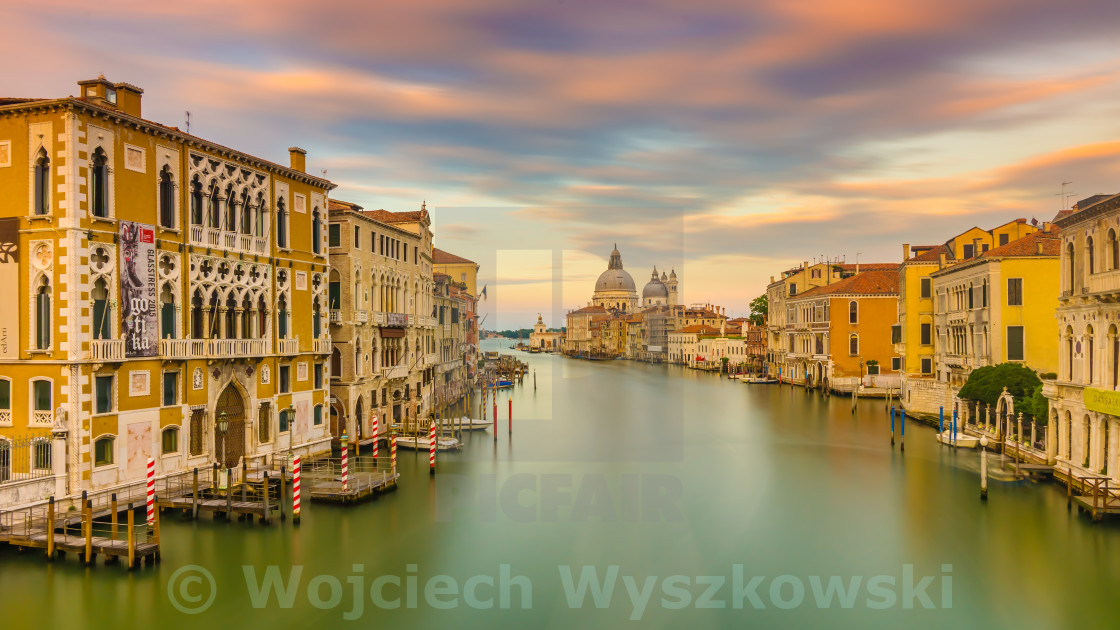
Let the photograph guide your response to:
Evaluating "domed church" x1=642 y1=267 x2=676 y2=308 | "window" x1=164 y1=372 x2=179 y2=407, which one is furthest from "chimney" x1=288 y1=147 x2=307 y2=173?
"domed church" x1=642 y1=267 x2=676 y2=308

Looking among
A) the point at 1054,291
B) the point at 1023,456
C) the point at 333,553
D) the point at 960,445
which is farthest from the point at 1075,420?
the point at 333,553

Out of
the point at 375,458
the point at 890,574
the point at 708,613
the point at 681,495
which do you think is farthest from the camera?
the point at 375,458

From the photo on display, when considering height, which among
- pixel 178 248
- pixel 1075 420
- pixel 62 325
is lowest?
pixel 1075 420

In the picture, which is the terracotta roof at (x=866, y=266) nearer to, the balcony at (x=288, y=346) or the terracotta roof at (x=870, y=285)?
the terracotta roof at (x=870, y=285)

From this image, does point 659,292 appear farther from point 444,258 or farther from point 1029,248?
point 1029,248

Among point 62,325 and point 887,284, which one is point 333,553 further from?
point 887,284

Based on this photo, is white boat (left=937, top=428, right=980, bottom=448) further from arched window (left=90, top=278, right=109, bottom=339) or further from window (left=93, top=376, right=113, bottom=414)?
arched window (left=90, top=278, right=109, bottom=339)

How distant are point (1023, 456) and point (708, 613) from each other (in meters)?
14.6

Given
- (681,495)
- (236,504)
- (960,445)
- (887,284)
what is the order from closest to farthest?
1. (236,504)
2. (681,495)
3. (960,445)
4. (887,284)

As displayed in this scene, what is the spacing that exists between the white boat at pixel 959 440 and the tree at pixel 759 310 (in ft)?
151

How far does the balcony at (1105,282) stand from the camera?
1574cm

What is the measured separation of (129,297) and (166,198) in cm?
256

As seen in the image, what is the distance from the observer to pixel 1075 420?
17531 millimetres

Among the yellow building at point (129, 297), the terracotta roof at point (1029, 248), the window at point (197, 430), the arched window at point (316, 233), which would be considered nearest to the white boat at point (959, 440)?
the terracotta roof at point (1029, 248)
